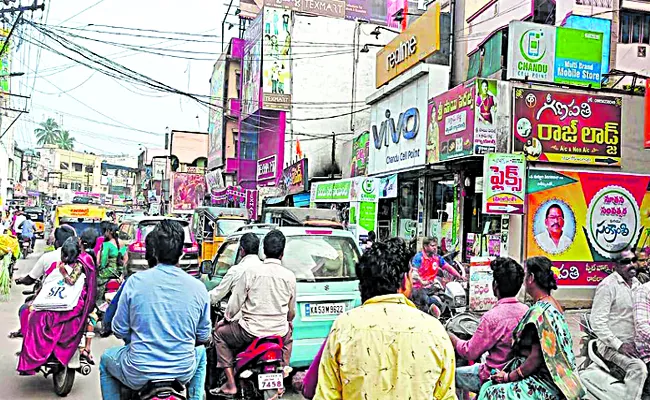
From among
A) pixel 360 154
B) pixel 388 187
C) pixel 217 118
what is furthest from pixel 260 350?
pixel 217 118

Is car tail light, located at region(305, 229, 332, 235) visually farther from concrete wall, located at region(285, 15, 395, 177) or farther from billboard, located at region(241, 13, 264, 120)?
billboard, located at region(241, 13, 264, 120)

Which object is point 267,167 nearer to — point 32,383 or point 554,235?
point 554,235

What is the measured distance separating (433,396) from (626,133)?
515 inches

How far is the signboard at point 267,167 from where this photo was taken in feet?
116

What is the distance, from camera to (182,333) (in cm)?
404

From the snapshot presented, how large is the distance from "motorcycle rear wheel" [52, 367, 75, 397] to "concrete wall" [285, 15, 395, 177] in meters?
27.1

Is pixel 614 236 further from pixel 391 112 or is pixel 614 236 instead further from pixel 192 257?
pixel 192 257

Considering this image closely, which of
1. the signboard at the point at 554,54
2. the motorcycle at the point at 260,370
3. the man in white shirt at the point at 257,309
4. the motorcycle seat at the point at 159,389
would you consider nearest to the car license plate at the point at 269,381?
the motorcycle at the point at 260,370

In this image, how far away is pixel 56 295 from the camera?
6.48 metres

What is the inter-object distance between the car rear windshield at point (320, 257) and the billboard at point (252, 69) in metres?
27.3

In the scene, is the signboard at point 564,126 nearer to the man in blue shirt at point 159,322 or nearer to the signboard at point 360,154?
the signboard at point 360,154

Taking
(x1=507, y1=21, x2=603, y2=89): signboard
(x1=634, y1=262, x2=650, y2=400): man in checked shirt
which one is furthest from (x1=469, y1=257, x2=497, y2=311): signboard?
(x1=634, y1=262, x2=650, y2=400): man in checked shirt

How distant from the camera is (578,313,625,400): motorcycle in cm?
536

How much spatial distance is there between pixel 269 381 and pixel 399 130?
14.0 m
